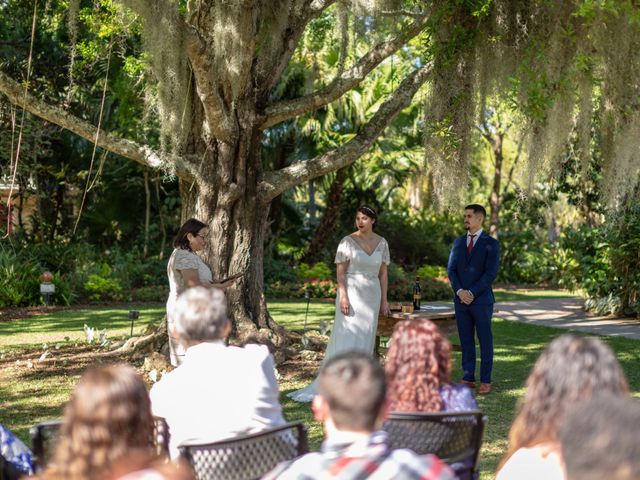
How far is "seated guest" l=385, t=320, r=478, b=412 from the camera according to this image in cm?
301

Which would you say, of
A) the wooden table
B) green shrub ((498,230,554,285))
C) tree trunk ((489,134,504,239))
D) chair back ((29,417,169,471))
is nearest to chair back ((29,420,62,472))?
chair back ((29,417,169,471))

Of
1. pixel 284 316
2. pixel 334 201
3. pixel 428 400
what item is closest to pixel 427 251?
pixel 334 201

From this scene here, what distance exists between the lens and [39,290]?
1430cm

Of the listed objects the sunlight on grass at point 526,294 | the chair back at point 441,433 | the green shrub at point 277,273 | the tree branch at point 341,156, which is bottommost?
the chair back at point 441,433

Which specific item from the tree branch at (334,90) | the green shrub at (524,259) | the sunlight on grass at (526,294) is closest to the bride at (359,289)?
the tree branch at (334,90)

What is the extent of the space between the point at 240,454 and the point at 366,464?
2.20 ft

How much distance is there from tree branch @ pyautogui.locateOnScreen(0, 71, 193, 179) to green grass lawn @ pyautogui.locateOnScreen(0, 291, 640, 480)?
7.16 feet

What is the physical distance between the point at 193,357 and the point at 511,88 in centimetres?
535

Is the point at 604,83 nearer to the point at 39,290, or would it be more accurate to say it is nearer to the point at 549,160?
the point at 549,160

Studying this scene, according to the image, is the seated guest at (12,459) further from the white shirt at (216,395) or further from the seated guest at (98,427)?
the seated guest at (98,427)

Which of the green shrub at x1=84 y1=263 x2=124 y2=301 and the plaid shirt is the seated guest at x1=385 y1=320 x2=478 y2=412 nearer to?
the plaid shirt

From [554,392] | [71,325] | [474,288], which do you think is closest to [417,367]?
[554,392]

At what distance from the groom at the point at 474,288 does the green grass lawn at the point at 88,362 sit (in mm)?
303

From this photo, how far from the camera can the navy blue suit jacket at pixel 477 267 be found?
704 centimetres
